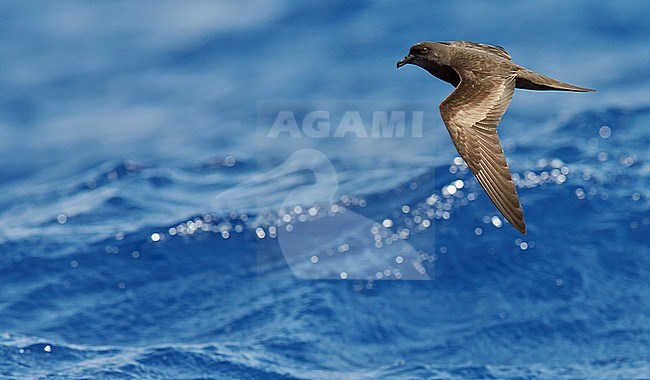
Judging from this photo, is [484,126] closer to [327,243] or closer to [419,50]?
[419,50]

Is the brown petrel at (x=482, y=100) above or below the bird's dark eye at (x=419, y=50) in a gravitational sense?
below

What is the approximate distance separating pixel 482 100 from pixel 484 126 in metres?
0.22

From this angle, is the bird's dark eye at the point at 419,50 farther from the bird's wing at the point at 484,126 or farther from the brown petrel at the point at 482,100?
the bird's wing at the point at 484,126

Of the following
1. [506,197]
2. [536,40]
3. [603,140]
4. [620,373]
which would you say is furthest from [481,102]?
[536,40]

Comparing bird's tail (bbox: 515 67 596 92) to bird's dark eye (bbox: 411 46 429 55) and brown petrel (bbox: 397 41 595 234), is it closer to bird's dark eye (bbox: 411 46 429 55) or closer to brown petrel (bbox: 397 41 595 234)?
brown petrel (bbox: 397 41 595 234)

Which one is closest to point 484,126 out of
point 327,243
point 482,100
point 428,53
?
point 482,100

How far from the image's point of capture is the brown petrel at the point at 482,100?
6.86m

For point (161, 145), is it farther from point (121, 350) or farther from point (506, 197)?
point (506, 197)

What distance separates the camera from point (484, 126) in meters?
7.19

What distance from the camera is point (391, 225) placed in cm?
1432

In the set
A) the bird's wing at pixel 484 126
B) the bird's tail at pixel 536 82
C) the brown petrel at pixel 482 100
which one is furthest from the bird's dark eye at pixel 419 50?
the bird's tail at pixel 536 82

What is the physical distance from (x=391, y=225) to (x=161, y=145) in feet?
13.0

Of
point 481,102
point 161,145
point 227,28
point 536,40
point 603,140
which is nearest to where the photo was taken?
point 481,102

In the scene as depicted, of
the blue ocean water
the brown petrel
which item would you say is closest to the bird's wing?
the brown petrel
